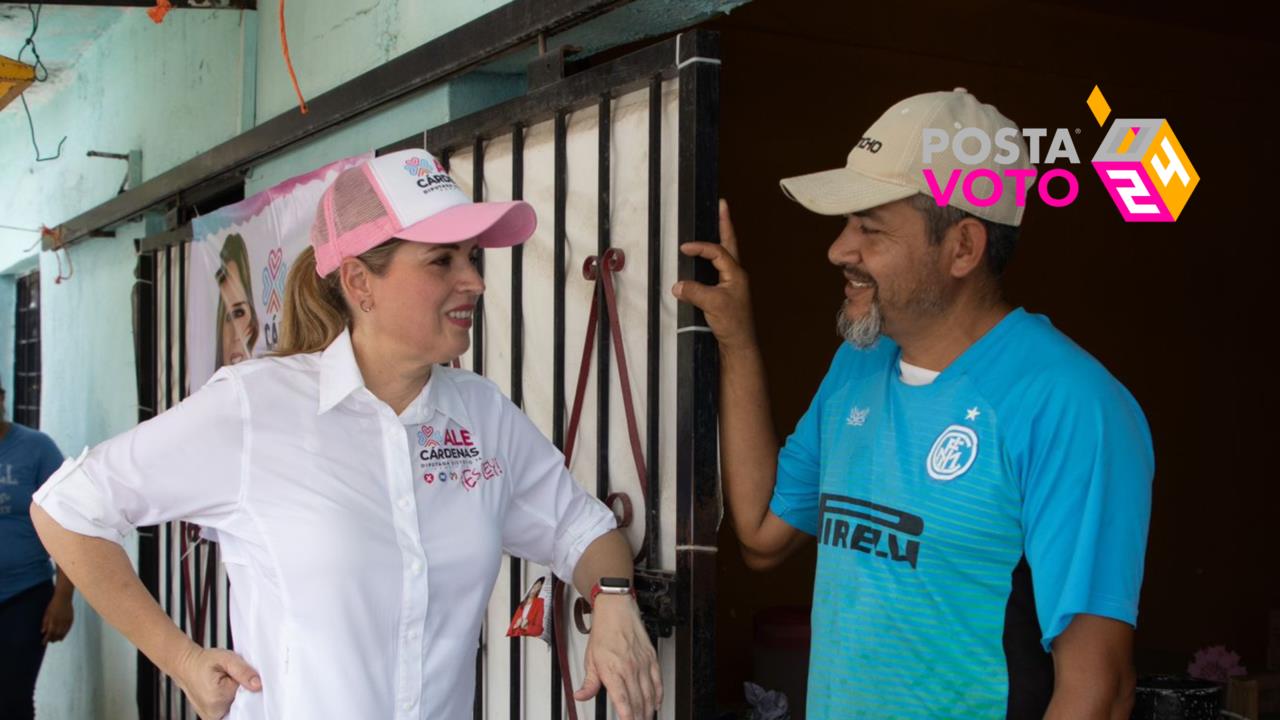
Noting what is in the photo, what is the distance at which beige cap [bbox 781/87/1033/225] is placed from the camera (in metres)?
2.11

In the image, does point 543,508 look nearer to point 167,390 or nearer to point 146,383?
point 167,390

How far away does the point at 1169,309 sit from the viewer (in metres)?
7.32

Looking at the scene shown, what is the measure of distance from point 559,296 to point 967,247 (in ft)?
3.45

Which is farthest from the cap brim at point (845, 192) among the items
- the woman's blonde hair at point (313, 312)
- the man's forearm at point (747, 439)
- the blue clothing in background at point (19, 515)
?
the blue clothing in background at point (19, 515)

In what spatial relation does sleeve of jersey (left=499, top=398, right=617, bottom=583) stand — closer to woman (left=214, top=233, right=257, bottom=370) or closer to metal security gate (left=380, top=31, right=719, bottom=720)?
metal security gate (left=380, top=31, right=719, bottom=720)

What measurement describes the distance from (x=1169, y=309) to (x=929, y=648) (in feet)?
19.5

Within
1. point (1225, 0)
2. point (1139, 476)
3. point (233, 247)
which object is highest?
point (1225, 0)

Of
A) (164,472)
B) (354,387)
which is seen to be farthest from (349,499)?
(164,472)

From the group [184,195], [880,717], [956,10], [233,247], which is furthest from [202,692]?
[956,10]

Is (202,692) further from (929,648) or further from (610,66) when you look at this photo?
(610,66)

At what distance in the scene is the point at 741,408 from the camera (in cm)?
246

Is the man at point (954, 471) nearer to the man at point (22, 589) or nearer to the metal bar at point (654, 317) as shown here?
the metal bar at point (654, 317)

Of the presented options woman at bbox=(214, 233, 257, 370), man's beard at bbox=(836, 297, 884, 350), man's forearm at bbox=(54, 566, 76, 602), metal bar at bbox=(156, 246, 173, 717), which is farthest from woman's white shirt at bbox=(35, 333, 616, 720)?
man's forearm at bbox=(54, 566, 76, 602)

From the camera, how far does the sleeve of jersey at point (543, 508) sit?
233 centimetres
